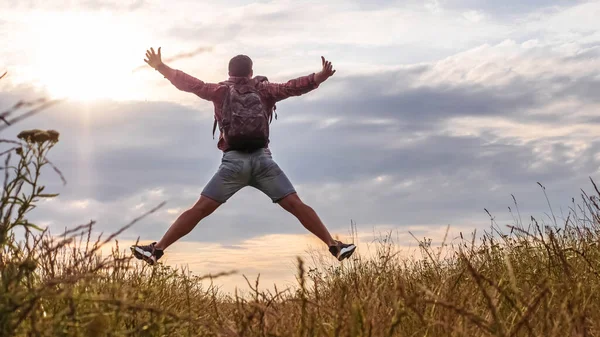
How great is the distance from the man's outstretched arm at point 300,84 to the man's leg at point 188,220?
5.20 feet

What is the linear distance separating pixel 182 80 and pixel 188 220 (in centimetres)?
180

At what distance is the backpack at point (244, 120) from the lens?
7.89m

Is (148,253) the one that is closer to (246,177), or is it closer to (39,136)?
(246,177)

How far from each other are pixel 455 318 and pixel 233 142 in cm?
446

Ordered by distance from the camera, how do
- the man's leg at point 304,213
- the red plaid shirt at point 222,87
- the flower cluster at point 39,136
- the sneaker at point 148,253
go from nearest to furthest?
the flower cluster at point 39,136 → the sneaker at point 148,253 → the man's leg at point 304,213 → the red plaid shirt at point 222,87

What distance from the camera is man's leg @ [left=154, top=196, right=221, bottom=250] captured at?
26.0 ft

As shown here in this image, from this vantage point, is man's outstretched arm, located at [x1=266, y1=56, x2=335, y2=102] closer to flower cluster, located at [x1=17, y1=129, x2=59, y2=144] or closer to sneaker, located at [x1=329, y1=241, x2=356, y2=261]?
sneaker, located at [x1=329, y1=241, x2=356, y2=261]

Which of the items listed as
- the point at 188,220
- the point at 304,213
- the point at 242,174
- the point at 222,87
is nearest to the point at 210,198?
the point at 188,220

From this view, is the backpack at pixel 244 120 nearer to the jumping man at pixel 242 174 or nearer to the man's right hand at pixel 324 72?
the jumping man at pixel 242 174

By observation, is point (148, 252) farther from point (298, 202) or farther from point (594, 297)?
point (594, 297)

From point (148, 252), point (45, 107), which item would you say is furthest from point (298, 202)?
point (45, 107)

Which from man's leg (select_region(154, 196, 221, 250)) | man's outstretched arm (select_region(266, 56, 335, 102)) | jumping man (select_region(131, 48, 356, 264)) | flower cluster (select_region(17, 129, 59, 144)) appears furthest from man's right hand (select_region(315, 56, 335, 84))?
flower cluster (select_region(17, 129, 59, 144))

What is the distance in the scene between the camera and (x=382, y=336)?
306 centimetres

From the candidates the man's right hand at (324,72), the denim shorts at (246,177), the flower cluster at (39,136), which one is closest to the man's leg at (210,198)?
the denim shorts at (246,177)
